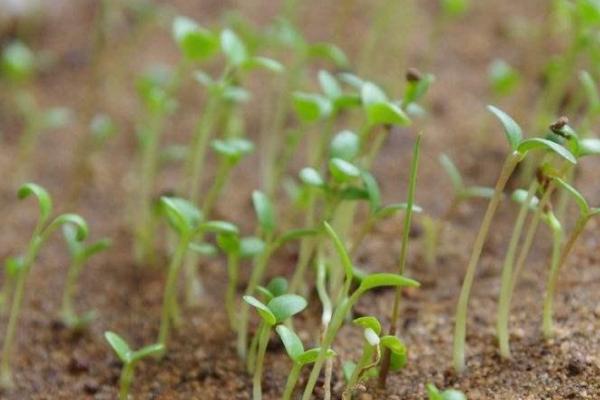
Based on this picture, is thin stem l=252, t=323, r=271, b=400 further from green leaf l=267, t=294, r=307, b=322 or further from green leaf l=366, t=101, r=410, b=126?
green leaf l=366, t=101, r=410, b=126

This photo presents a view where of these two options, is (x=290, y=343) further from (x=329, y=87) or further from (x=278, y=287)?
(x=329, y=87)

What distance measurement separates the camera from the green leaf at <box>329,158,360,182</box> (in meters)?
1.17

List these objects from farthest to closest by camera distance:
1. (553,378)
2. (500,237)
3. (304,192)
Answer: (500,237), (304,192), (553,378)

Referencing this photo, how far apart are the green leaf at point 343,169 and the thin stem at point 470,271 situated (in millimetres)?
186

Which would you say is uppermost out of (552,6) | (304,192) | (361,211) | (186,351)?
(552,6)

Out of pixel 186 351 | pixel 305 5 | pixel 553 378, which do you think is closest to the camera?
pixel 553 378

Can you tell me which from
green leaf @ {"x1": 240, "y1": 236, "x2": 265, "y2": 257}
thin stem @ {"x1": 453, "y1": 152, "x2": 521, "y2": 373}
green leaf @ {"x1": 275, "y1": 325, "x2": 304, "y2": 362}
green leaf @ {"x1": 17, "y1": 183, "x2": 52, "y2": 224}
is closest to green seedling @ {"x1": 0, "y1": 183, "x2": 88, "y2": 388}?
green leaf @ {"x1": 17, "y1": 183, "x2": 52, "y2": 224}

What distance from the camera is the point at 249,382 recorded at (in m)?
1.28

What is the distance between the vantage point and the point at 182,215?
1.22m

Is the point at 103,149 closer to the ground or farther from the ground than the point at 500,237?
closer to the ground

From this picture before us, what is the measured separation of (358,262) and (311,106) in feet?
1.15

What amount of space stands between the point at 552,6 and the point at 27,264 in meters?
1.33

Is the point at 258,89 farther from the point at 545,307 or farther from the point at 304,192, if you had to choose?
the point at 545,307

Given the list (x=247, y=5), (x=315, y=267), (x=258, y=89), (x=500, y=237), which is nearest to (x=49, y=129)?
(x=258, y=89)
